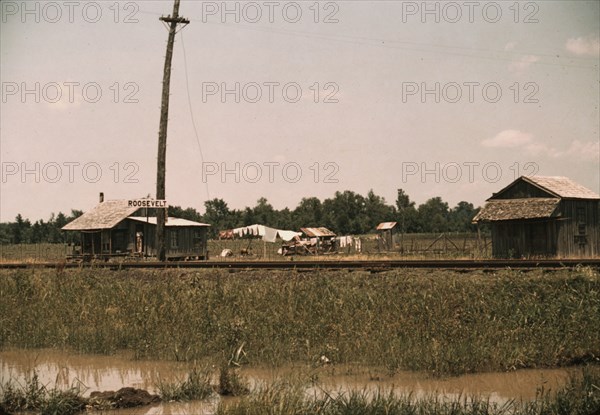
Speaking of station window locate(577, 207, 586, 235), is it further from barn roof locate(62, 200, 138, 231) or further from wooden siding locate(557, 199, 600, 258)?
barn roof locate(62, 200, 138, 231)

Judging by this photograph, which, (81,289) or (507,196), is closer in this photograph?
(81,289)

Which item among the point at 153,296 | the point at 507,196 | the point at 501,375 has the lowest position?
the point at 501,375

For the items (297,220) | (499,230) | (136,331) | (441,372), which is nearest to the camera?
(441,372)

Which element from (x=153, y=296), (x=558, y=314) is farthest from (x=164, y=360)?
(x=558, y=314)

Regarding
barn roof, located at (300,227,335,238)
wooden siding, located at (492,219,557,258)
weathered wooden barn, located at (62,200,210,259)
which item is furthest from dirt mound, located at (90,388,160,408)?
barn roof, located at (300,227,335,238)

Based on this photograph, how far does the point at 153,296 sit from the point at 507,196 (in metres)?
25.6

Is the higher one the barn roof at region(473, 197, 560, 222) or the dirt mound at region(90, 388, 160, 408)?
the barn roof at region(473, 197, 560, 222)

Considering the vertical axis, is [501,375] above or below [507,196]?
below

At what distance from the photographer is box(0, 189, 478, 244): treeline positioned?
10838 centimetres

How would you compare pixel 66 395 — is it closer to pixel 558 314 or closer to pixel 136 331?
pixel 136 331

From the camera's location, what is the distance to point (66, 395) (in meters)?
8.88

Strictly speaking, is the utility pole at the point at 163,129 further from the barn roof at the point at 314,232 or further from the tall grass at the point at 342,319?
the barn roof at the point at 314,232

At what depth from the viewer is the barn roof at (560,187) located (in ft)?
112

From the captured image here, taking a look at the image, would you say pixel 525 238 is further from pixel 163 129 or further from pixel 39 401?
pixel 39 401
